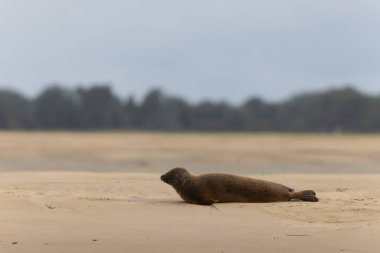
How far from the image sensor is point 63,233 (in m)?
5.82

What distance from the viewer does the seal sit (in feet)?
26.0

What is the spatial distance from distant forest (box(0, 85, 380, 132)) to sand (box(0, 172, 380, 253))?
34.3 metres

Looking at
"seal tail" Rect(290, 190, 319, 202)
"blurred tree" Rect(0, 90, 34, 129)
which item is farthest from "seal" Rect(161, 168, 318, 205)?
"blurred tree" Rect(0, 90, 34, 129)

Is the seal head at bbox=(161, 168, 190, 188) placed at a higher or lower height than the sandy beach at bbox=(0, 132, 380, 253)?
higher

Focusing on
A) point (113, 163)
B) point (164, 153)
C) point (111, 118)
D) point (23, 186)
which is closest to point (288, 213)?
point (23, 186)

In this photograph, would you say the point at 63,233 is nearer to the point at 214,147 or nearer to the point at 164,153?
the point at 164,153

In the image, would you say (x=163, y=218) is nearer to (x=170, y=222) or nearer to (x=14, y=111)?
(x=170, y=222)

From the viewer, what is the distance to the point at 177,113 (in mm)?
49281

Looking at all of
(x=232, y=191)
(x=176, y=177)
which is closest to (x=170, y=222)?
(x=232, y=191)

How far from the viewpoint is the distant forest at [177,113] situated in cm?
4422

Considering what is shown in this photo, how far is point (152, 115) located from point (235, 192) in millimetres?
40307

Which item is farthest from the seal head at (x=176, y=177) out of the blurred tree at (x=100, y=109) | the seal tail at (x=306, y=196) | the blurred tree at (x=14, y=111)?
the blurred tree at (x=100, y=109)

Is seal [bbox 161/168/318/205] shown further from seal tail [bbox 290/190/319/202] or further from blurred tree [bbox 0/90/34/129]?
blurred tree [bbox 0/90/34/129]

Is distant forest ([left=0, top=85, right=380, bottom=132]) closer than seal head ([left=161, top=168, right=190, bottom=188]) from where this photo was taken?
No
